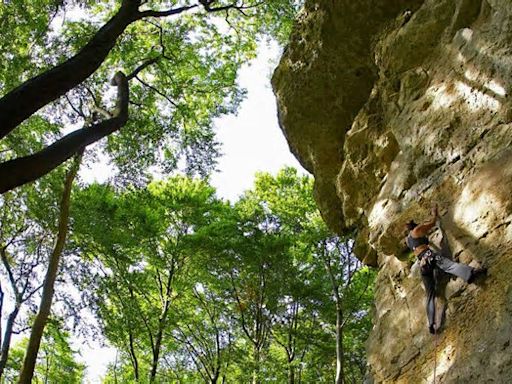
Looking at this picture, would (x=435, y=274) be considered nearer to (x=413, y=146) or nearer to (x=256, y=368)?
(x=413, y=146)

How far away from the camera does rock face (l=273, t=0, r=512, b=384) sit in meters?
6.31

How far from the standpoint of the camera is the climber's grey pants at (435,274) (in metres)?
6.42

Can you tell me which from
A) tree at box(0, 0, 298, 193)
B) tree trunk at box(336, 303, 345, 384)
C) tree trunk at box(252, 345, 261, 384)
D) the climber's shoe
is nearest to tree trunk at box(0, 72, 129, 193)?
tree at box(0, 0, 298, 193)

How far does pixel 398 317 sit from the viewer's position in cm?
838

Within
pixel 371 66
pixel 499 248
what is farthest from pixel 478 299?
pixel 371 66

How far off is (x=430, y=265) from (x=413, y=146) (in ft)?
7.93

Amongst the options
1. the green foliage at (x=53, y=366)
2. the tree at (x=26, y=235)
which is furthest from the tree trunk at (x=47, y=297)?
the green foliage at (x=53, y=366)

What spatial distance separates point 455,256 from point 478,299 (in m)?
0.84

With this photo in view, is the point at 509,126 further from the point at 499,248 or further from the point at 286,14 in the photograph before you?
the point at 286,14

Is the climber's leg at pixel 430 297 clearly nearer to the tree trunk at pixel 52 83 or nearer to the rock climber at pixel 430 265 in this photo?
the rock climber at pixel 430 265

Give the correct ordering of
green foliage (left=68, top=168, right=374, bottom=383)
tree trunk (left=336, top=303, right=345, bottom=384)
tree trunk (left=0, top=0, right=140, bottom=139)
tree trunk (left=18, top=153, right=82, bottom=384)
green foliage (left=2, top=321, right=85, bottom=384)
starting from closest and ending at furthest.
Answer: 1. tree trunk (left=0, top=0, right=140, bottom=139)
2. tree trunk (left=18, top=153, right=82, bottom=384)
3. tree trunk (left=336, top=303, right=345, bottom=384)
4. green foliage (left=68, top=168, right=374, bottom=383)
5. green foliage (left=2, top=321, right=85, bottom=384)

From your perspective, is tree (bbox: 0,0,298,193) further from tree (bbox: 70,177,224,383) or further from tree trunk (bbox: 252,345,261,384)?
tree trunk (bbox: 252,345,261,384)

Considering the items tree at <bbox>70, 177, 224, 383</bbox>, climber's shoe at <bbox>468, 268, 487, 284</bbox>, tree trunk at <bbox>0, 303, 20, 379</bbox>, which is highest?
tree at <bbox>70, 177, 224, 383</bbox>

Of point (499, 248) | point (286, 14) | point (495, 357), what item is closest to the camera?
point (495, 357)
